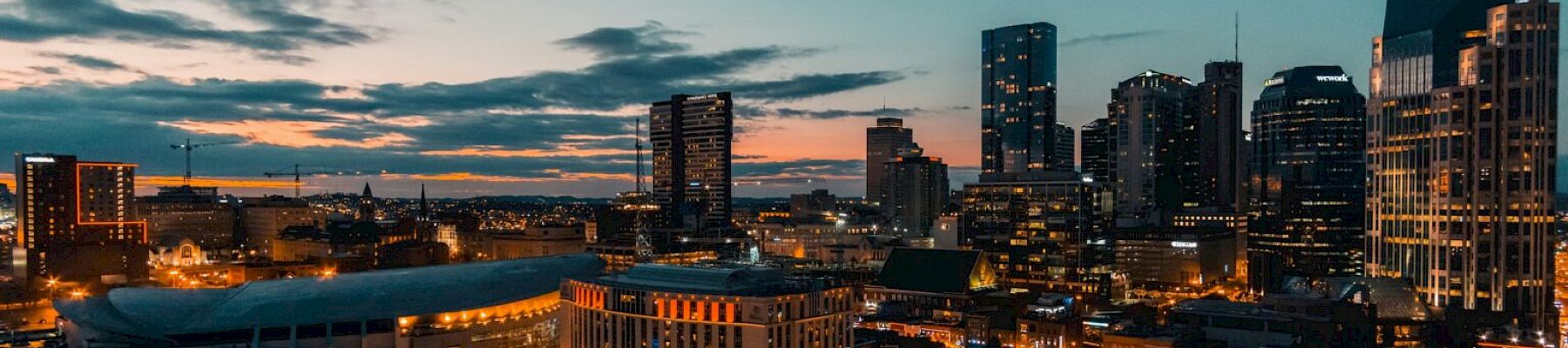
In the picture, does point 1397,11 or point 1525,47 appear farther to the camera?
point 1397,11

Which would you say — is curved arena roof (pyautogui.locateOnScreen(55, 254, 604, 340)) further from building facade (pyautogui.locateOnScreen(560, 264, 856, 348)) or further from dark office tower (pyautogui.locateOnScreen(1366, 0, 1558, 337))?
dark office tower (pyautogui.locateOnScreen(1366, 0, 1558, 337))

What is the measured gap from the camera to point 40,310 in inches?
5595

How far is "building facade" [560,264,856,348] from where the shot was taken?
87688 millimetres

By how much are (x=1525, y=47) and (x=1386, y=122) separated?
1918 centimetres

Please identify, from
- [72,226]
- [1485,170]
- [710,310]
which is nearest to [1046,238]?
[1485,170]

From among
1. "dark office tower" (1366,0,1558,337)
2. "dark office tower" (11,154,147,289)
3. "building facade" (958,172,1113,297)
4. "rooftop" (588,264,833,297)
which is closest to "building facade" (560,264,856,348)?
"rooftop" (588,264,833,297)

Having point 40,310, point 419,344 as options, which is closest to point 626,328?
point 419,344

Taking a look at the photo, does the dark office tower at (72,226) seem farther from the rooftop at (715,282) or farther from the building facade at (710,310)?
the rooftop at (715,282)

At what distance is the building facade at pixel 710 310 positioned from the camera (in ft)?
288

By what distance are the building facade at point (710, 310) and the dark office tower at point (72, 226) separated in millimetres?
106085

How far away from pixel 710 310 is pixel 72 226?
132m

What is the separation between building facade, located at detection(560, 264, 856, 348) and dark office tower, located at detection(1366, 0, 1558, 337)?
274 feet

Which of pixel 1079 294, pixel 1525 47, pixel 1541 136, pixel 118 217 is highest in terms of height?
pixel 1525 47

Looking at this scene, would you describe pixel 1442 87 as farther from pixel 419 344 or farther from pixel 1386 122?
pixel 419 344
